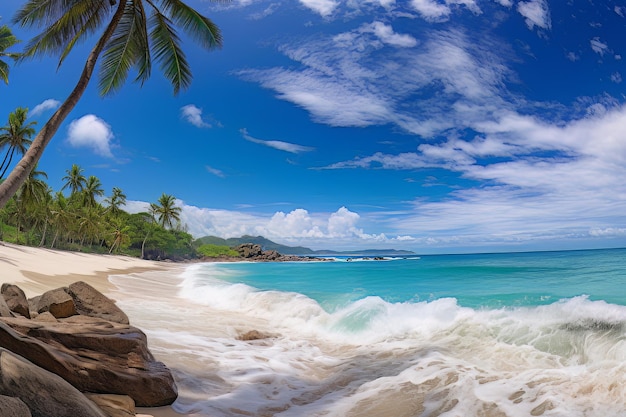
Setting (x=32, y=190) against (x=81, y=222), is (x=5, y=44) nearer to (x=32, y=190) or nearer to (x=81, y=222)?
(x=32, y=190)

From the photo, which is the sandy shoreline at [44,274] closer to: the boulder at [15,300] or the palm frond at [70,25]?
the boulder at [15,300]

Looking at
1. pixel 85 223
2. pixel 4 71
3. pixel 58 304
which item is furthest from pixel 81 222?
pixel 58 304

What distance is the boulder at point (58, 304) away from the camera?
6098 millimetres

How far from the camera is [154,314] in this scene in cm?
1125

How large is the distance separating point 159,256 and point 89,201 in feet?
90.3

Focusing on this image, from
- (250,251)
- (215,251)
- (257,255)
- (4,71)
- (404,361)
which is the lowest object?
(257,255)

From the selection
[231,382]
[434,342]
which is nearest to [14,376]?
[231,382]

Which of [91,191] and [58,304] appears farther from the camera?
[91,191]

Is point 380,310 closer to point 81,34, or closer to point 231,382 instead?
point 231,382

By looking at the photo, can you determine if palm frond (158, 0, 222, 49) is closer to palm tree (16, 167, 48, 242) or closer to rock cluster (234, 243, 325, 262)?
palm tree (16, 167, 48, 242)

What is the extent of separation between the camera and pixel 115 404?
3.95m

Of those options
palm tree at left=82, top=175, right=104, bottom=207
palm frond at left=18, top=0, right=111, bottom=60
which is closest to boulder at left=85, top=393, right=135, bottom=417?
palm frond at left=18, top=0, right=111, bottom=60

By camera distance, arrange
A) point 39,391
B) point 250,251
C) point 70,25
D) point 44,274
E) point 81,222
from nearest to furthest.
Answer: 1. point 39,391
2. point 70,25
3. point 44,274
4. point 81,222
5. point 250,251

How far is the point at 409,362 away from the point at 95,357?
5.11 m
